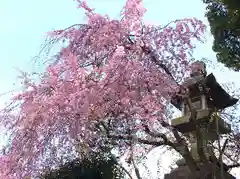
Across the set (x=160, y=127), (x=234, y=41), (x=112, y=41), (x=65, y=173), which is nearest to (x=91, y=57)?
(x=112, y=41)

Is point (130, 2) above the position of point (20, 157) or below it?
above

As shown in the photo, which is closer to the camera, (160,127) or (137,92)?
(137,92)

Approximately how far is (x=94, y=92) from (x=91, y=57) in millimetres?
589

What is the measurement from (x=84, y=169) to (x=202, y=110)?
1.59 metres

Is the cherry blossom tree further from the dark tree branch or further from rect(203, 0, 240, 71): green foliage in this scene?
rect(203, 0, 240, 71): green foliage

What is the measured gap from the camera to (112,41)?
13.4 ft

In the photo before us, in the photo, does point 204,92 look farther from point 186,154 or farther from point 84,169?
point 84,169

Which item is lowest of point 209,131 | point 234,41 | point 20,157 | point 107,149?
point 20,157

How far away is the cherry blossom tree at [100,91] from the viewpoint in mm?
3895

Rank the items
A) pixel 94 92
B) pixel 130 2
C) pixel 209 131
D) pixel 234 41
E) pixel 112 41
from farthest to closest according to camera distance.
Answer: pixel 234 41
pixel 209 131
pixel 130 2
pixel 112 41
pixel 94 92

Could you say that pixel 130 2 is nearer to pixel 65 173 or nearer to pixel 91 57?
pixel 91 57

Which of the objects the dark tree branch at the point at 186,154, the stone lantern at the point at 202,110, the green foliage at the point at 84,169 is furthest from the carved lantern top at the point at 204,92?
the green foliage at the point at 84,169

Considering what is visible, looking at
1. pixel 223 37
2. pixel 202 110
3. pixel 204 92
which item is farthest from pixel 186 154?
pixel 223 37

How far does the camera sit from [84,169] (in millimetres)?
4586
